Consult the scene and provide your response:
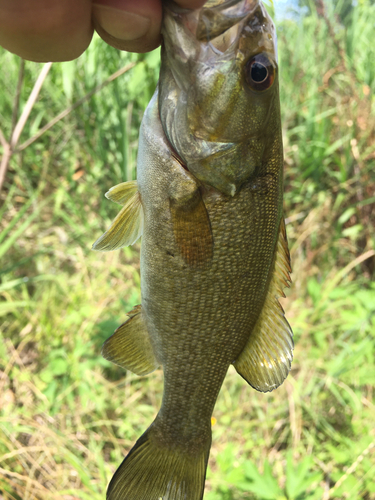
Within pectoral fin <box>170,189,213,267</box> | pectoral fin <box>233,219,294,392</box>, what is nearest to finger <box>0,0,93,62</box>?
pectoral fin <box>170,189,213,267</box>

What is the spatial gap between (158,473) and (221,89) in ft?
4.10

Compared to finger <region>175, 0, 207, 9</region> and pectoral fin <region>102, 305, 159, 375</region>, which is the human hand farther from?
pectoral fin <region>102, 305, 159, 375</region>

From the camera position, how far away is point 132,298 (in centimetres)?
291

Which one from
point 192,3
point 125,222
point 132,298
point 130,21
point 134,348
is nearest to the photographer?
point 192,3

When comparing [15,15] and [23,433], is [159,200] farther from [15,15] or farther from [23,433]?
[23,433]

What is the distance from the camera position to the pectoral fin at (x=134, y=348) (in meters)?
1.26

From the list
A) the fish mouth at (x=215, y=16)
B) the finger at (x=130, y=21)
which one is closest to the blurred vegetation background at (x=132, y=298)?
the finger at (x=130, y=21)

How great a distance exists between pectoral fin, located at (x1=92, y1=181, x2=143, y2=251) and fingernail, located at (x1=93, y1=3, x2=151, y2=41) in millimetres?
423

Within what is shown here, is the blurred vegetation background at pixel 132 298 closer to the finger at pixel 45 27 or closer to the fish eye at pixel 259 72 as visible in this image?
the finger at pixel 45 27

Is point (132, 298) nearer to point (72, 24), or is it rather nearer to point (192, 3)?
point (72, 24)

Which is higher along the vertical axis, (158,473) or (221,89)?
(221,89)

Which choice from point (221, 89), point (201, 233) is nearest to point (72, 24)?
point (221, 89)

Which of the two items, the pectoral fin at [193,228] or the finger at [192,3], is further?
the pectoral fin at [193,228]

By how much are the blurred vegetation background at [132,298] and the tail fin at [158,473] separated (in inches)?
28.7
